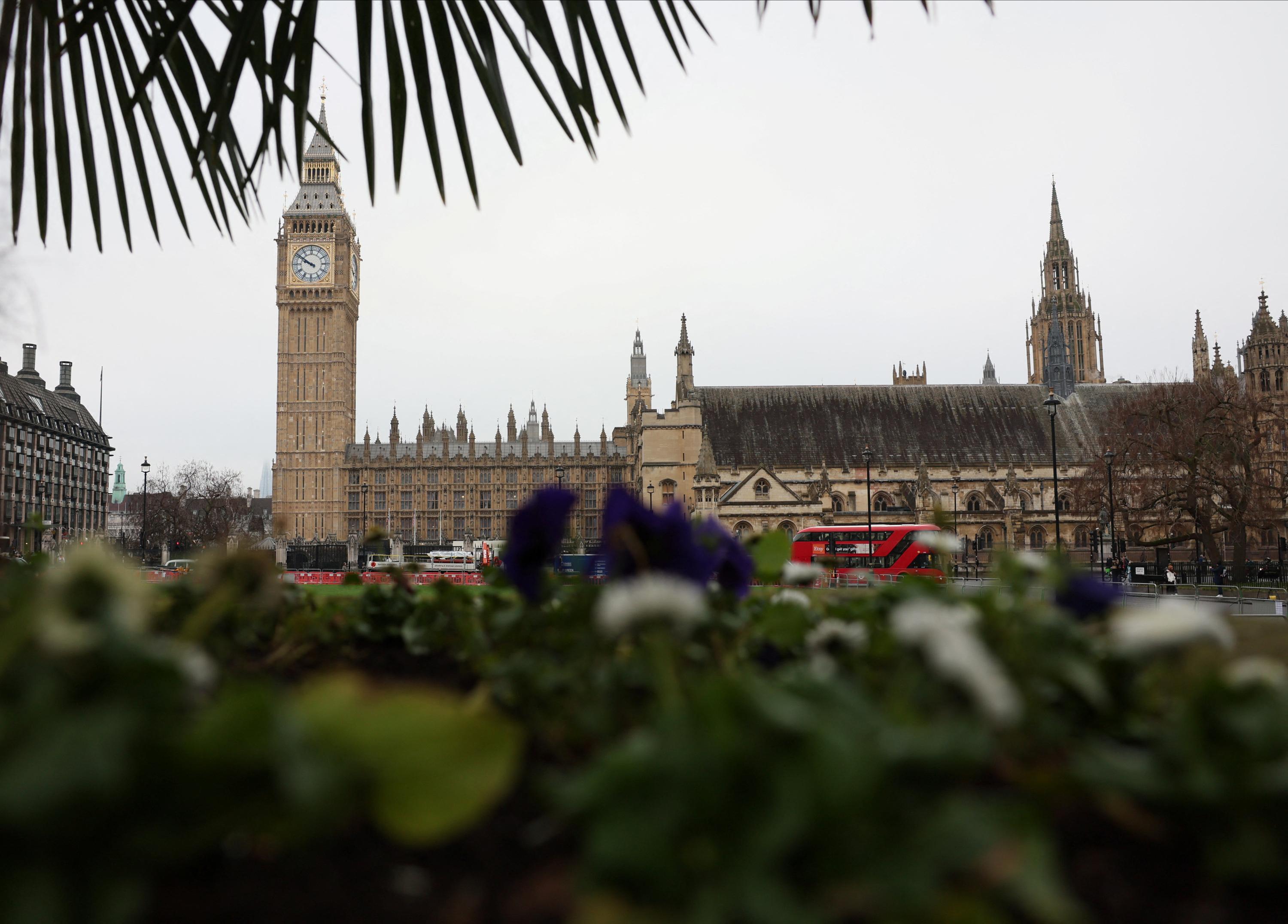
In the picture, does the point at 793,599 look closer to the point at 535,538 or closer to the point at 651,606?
the point at 535,538

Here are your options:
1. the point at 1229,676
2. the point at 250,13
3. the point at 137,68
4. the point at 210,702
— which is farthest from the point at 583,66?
the point at 1229,676

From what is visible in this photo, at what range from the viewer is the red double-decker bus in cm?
3262

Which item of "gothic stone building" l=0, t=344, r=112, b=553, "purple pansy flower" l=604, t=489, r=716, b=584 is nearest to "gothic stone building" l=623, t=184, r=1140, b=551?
"gothic stone building" l=0, t=344, r=112, b=553

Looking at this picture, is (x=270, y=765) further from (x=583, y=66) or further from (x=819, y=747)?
(x=583, y=66)

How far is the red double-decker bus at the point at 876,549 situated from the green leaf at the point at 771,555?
91.8 ft

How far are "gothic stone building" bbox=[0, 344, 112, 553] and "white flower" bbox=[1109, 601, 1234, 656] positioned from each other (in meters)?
70.0

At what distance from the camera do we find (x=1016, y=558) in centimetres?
181

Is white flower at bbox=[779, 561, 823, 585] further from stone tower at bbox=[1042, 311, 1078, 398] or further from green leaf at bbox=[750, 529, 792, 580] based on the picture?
stone tower at bbox=[1042, 311, 1078, 398]

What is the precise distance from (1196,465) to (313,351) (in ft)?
226

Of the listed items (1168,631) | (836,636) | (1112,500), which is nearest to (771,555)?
(836,636)

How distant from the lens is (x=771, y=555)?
8.21 feet

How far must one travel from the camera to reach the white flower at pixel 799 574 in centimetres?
244

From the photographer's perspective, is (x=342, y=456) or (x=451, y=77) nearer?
(x=451, y=77)

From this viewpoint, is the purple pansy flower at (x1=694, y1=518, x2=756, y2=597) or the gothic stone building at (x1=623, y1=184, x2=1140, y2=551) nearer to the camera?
the purple pansy flower at (x1=694, y1=518, x2=756, y2=597)
